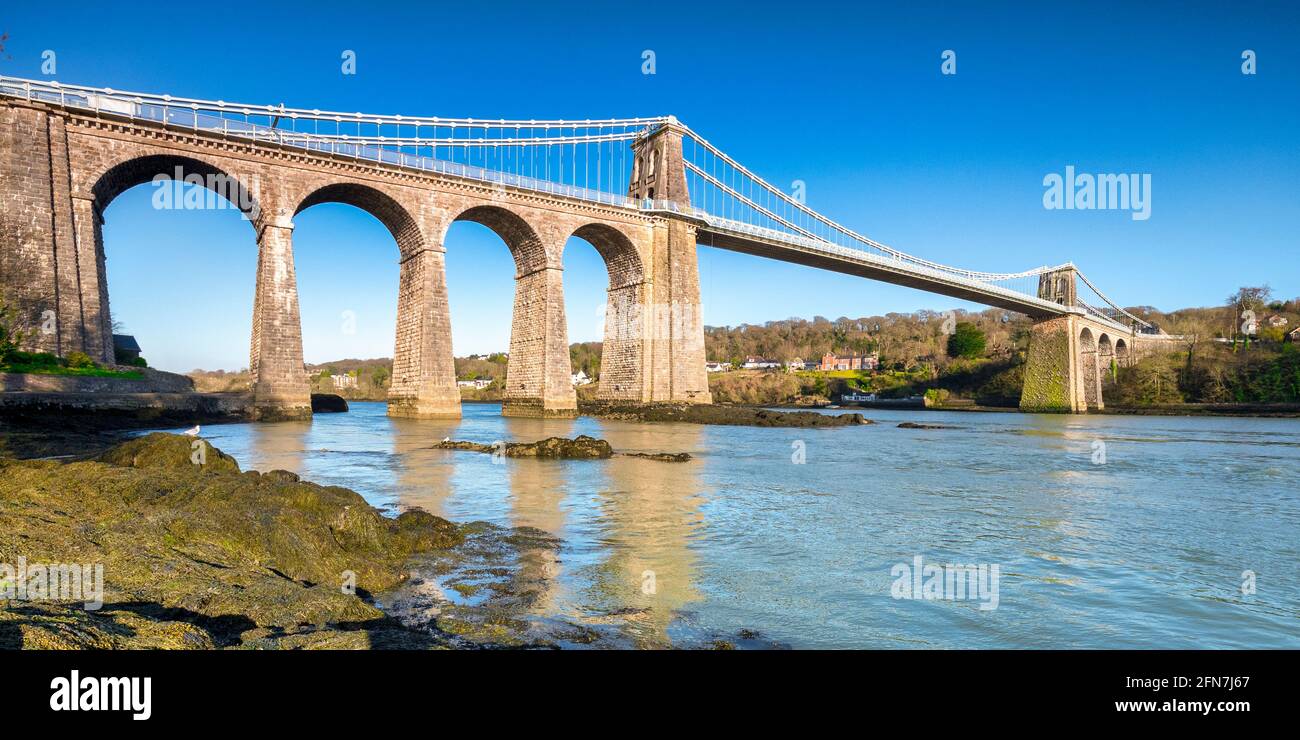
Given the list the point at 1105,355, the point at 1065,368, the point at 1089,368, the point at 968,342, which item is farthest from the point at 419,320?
the point at 1105,355

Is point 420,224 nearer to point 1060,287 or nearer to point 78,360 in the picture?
point 78,360

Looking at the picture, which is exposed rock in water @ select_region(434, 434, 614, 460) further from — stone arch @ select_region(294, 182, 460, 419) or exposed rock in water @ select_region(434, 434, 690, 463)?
stone arch @ select_region(294, 182, 460, 419)

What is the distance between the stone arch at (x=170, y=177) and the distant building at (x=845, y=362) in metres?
92.0

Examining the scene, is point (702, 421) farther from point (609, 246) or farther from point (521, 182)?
point (521, 182)

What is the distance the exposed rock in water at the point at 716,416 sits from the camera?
35719 mm

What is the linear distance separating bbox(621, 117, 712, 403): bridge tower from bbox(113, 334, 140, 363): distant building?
2611cm

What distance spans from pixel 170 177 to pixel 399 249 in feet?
34.6

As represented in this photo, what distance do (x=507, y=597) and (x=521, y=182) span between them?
1385 inches

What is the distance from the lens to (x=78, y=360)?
2189cm

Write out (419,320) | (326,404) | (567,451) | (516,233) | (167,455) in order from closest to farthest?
(167,455) < (567,451) < (419,320) < (516,233) < (326,404)

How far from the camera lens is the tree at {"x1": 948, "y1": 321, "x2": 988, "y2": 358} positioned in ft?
276

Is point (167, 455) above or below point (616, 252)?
below

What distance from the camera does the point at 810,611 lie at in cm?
524
